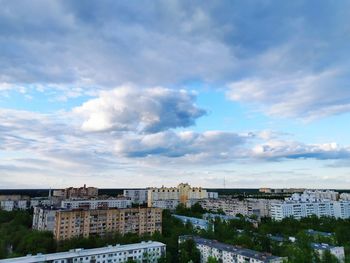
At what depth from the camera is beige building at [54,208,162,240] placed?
22.4 meters

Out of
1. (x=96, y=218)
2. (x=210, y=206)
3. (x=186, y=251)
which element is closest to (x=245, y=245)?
(x=186, y=251)

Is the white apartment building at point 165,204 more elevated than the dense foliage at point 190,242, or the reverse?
the white apartment building at point 165,204

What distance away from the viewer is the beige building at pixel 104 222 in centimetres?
2239

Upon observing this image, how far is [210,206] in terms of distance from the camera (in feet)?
163

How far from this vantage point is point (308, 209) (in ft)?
130

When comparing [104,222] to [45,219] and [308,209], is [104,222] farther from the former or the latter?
[308,209]

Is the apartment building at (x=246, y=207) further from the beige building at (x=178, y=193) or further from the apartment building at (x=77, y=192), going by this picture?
the apartment building at (x=77, y=192)

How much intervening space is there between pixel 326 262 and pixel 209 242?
6459mm

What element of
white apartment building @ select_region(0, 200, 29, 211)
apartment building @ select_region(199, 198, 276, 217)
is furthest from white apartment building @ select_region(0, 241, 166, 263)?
white apartment building @ select_region(0, 200, 29, 211)

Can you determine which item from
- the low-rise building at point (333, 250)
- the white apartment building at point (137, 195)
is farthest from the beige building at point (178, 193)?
the low-rise building at point (333, 250)

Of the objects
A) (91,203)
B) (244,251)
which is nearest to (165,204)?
(91,203)

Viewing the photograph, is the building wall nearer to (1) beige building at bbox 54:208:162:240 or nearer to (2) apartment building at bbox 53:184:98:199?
(1) beige building at bbox 54:208:162:240

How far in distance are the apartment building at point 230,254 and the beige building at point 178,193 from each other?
3228cm

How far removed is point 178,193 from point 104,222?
109 ft
